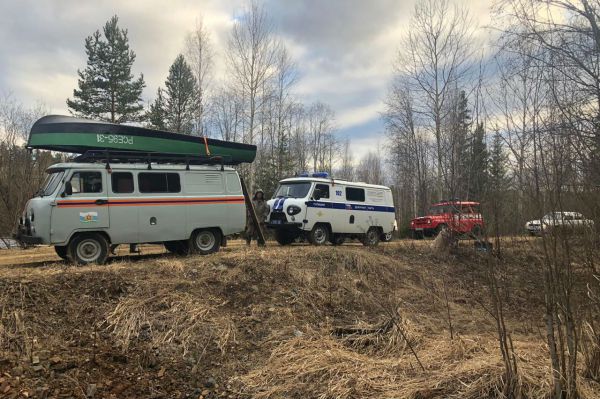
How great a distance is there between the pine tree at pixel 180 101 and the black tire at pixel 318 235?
22279 millimetres

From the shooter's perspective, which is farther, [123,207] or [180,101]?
[180,101]

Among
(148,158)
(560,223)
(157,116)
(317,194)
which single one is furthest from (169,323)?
(157,116)

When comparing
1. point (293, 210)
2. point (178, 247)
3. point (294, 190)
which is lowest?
point (178, 247)

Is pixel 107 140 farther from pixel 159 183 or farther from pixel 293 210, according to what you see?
pixel 293 210

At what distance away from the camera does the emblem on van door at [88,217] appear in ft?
32.3

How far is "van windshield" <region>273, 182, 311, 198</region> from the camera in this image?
14922 mm

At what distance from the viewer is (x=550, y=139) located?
4156 millimetres

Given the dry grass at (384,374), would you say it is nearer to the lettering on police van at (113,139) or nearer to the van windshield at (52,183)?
the van windshield at (52,183)

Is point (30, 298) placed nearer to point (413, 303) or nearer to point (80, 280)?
point (80, 280)

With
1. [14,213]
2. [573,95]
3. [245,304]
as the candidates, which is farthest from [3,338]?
[14,213]

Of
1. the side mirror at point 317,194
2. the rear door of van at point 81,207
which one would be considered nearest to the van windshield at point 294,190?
the side mirror at point 317,194

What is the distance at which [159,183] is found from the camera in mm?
11125

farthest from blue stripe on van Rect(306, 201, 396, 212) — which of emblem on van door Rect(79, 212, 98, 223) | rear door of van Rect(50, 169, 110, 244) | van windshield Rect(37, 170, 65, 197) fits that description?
van windshield Rect(37, 170, 65, 197)

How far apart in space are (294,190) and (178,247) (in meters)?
4.46
